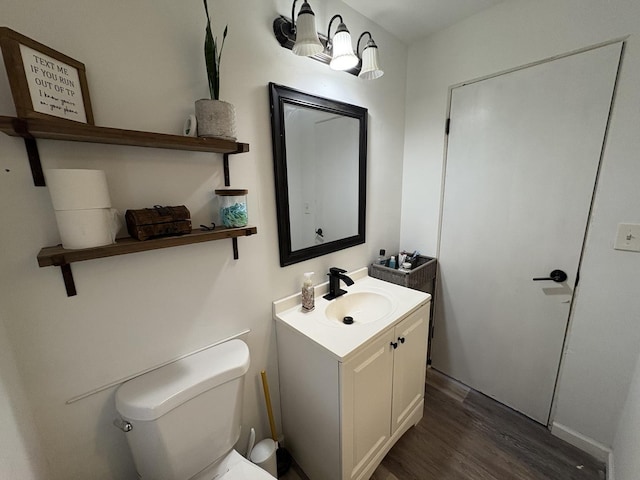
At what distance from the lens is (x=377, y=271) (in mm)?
1778

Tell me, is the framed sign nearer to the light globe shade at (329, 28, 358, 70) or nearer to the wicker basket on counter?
the light globe shade at (329, 28, 358, 70)

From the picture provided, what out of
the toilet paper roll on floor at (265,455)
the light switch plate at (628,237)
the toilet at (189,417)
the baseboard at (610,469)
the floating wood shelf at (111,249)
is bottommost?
the baseboard at (610,469)

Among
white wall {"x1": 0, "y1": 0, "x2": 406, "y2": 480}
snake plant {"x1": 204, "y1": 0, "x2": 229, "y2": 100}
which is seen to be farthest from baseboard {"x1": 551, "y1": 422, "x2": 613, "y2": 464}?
snake plant {"x1": 204, "y1": 0, "x2": 229, "y2": 100}

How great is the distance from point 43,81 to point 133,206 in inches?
14.7

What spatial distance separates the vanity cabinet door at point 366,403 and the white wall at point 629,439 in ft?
3.10

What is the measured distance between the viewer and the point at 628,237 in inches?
46.0

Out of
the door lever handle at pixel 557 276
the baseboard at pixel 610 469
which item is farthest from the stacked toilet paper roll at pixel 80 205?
the baseboard at pixel 610 469

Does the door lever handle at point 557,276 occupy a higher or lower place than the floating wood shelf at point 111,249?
lower

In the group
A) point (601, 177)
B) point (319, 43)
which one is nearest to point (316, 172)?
point (319, 43)

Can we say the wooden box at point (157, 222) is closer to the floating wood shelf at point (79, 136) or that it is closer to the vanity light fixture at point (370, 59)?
the floating wood shelf at point (79, 136)

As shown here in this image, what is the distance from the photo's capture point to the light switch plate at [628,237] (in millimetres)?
1150

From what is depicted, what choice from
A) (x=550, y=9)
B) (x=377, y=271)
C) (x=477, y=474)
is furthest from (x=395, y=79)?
(x=477, y=474)

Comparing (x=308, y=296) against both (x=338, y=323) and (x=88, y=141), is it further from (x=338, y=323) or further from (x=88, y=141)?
(x=88, y=141)

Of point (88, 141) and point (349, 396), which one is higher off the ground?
point (88, 141)
